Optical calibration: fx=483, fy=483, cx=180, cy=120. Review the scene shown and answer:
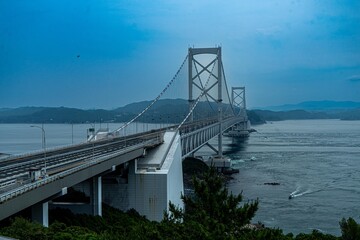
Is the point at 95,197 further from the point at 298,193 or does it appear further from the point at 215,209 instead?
the point at 298,193

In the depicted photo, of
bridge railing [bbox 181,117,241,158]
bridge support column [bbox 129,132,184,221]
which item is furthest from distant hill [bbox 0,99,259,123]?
bridge support column [bbox 129,132,184,221]


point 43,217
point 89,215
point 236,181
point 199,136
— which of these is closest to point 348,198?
point 236,181

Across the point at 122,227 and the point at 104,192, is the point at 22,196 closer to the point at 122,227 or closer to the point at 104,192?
the point at 122,227

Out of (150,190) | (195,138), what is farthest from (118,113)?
(150,190)

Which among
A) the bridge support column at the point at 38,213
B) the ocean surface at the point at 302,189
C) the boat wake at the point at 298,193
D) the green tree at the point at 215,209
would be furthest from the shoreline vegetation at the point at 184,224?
the boat wake at the point at 298,193

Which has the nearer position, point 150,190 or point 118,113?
point 150,190

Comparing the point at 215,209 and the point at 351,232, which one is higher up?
the point at 215,209

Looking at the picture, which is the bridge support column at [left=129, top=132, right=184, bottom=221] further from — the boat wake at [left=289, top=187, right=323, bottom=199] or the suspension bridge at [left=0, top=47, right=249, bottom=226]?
the boat wake at [left=289, top=187, right=323, bottom=199]

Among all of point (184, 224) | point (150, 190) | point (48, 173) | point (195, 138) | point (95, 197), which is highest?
point (48, 173)

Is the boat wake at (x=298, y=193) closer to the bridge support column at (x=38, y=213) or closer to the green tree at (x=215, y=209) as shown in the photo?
the green tree at (x=215, y=209)
